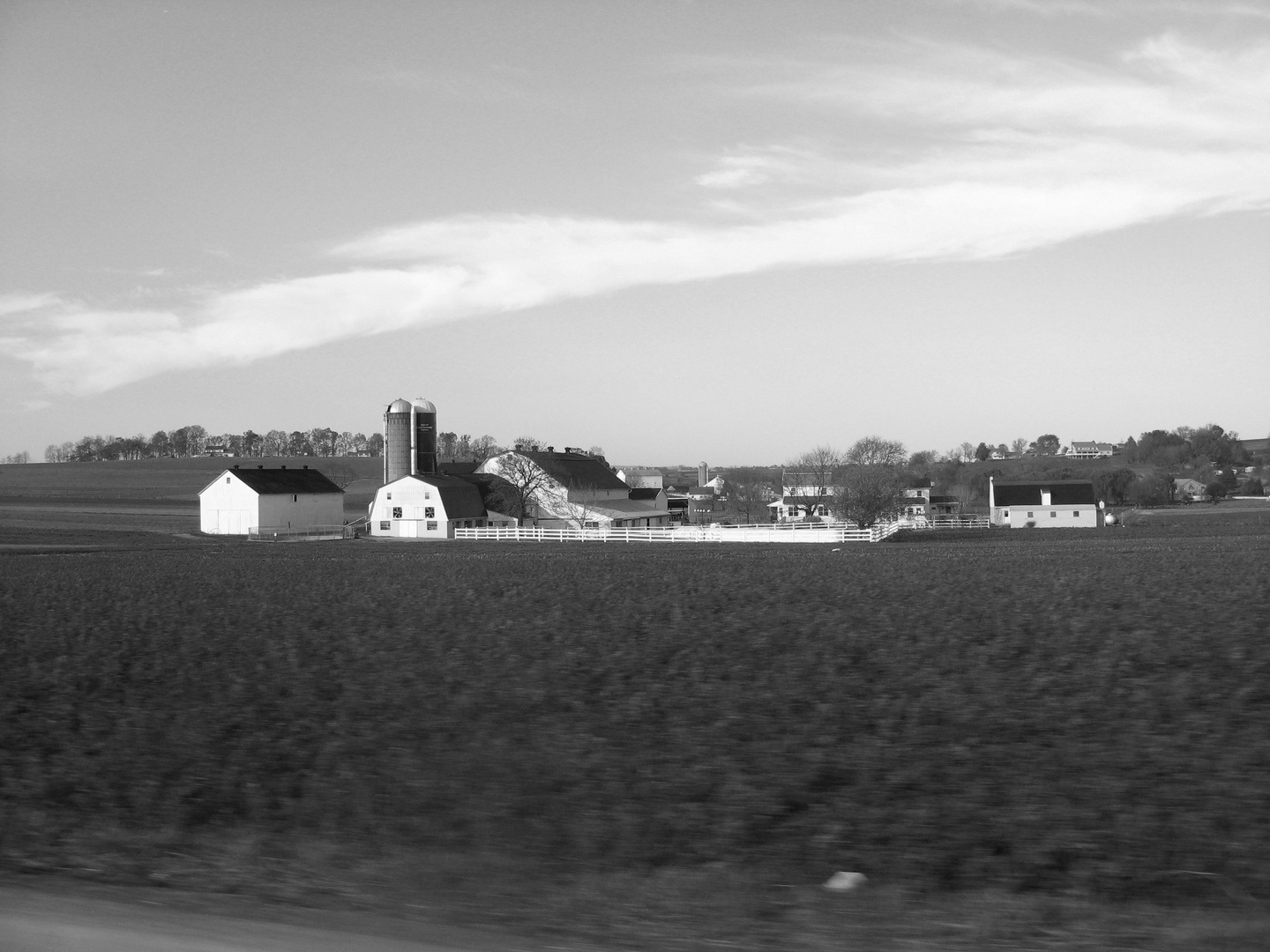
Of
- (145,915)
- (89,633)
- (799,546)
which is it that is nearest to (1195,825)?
(145,915)

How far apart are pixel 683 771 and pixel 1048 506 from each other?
8766cm

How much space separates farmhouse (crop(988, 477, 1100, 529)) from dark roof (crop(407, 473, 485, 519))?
4282 centimetres

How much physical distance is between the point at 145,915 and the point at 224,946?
73cm

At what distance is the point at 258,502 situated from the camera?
72.4 m

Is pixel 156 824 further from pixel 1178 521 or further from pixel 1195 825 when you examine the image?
pixel 1178 521

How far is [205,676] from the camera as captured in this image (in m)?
12.3

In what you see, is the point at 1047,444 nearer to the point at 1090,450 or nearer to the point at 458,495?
the point at 1090,450

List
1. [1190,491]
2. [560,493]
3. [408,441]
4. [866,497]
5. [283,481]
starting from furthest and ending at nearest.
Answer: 1. [1190,491]
2. [408,441]
3. [560,493]
4. [283,481]
5. [866,497]

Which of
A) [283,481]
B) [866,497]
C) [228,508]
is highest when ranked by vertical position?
[283,481]

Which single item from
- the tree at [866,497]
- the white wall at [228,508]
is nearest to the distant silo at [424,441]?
the white wall at [228,508]

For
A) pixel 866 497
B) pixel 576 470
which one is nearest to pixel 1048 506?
pixel 866 497

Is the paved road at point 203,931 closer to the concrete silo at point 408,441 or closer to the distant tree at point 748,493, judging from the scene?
the concrete silo at point 408,441

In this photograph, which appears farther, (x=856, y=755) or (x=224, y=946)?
(x=856, y=755)

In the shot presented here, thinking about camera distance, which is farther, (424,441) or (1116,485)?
(1116,485)
